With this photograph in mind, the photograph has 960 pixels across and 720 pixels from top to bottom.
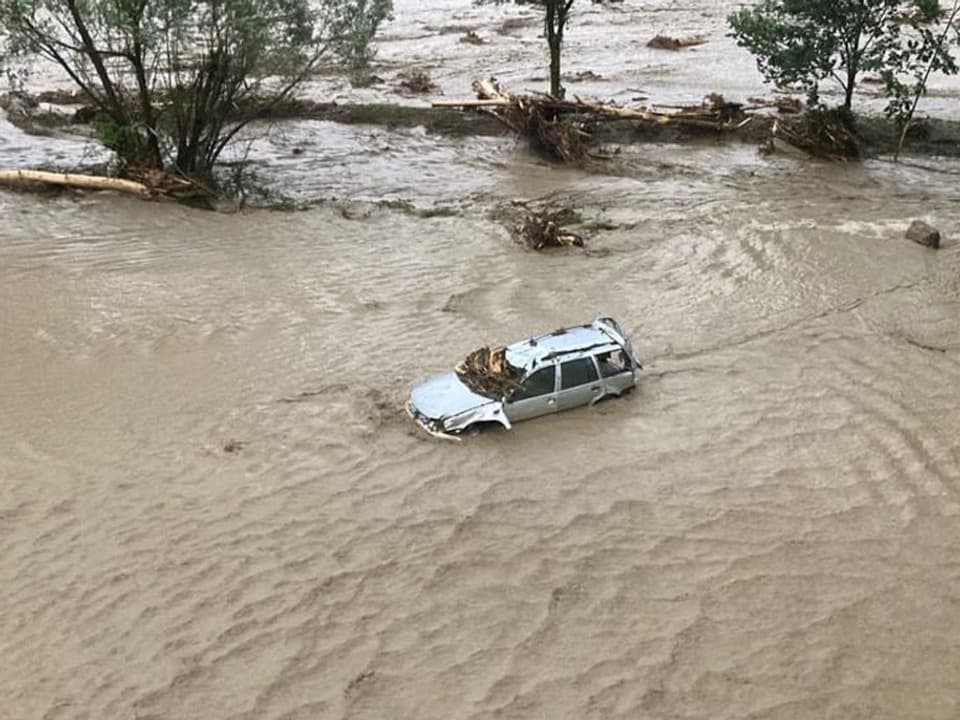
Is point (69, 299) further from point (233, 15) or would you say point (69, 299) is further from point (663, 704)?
point (663, 704)

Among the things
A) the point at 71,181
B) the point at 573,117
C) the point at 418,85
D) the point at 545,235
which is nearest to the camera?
the point at 545,235

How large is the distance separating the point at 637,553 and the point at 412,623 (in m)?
2.23

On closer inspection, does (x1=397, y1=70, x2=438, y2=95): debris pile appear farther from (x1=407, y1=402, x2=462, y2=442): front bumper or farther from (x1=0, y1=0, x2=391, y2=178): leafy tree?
(x1=407, y1=402, x2=462, y2=442): front bumper

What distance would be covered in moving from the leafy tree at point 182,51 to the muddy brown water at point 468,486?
11.7 ft

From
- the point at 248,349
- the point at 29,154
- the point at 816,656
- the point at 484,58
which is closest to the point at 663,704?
the point at 816,656

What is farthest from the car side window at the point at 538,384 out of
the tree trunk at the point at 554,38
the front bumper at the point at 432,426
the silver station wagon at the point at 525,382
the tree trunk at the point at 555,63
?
the tree trunk at the point at 554,38

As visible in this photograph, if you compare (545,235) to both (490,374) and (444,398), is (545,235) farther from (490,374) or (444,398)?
(444,398)

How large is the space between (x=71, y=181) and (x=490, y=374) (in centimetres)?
1253

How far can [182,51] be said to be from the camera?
747 inches

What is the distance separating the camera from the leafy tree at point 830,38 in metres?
20.5

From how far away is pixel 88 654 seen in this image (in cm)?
775

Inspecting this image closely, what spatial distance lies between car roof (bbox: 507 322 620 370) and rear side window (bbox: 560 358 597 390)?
0.14m

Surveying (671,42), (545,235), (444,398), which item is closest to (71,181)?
(545,235)

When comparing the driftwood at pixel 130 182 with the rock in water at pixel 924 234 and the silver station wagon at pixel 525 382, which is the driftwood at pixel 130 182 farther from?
the rock in water at pixel 924 234
